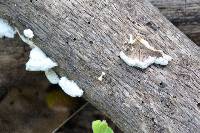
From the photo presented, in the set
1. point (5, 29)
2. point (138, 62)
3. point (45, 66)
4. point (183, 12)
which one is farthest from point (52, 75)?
point (183, 12)

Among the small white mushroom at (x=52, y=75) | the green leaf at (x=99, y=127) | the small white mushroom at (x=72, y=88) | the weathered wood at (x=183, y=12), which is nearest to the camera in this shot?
the green leaf at (x=99, y=127)

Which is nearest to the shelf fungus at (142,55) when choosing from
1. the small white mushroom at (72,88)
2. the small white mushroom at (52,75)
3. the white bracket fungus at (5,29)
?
the small white mushroom at (72,88)

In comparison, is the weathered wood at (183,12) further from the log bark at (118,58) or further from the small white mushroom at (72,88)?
the small white mushroom at (72,88)

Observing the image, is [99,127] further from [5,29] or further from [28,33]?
[5,29]

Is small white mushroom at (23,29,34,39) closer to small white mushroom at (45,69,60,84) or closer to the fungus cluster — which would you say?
the fungus cluster

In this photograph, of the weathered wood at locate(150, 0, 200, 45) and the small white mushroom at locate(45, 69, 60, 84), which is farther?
the weathered wood at locate(150, 0, 200, 45)

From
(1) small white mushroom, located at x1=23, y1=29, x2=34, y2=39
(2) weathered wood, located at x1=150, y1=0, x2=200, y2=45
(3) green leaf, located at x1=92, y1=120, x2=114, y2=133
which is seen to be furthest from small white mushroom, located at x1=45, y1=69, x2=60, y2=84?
(2) weathered wood, located at x1=150, y1=0, x2=200, y2=45

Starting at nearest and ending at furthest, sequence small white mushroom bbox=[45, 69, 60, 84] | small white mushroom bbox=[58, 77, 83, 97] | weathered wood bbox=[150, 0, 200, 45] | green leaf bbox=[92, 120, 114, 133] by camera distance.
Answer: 1. green leaf bbox=[92, 120, 114, 133]
2. small white mushroom bbox=[58, 77, 83, 97]
3. small white mushroom bbox=[45, 69, 60, 84]
4. weathered wood bbox=[150, 0, 200, 45]
